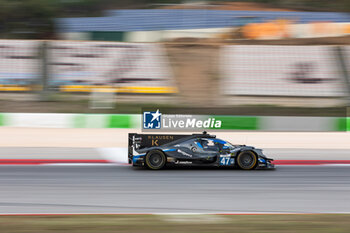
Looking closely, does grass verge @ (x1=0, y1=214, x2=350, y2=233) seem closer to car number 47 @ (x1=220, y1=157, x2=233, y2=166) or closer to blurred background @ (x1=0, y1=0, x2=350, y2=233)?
blurred background @ (x1=0, y1=0, x2=350, y2=233)

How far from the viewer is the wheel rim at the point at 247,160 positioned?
12.1 meters

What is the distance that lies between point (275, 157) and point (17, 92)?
707 inches

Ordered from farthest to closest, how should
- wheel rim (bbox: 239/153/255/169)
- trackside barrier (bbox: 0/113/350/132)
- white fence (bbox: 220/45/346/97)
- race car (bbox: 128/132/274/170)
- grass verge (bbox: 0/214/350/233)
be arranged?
1. white fence (bbox: 220/45/346/97)
2. trackside barrier (bbox: 0/113/350/132)
3. wheel rim (bbox: 239/153/255/169)
4. race car (bbox: 128/132/274/170)
5. grass verge (bbox: 0/214/350/233)

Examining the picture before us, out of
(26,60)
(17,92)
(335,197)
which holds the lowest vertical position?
(335,197)

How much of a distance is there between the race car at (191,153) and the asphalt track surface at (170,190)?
0.23 meters

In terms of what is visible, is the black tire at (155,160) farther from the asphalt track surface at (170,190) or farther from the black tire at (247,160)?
the black tire at (247,160)

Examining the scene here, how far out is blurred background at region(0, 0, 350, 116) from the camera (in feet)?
90.5

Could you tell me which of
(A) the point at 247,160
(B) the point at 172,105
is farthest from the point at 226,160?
(B) the point at 172,105

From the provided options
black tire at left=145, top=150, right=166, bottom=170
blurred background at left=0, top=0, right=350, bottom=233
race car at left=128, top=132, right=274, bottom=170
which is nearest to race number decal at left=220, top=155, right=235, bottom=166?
race car at left=128, top=132, right=274, bottom=170

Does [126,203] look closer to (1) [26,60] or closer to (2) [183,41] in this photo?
(1) [26,60]

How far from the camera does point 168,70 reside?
3144cm

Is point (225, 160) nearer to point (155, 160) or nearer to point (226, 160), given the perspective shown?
point (226, 160)

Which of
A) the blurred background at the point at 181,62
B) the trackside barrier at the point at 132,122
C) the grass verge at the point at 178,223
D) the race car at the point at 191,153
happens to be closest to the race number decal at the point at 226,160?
the race car at the point at 191,153

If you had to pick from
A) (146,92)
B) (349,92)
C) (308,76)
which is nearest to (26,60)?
(146,92)
